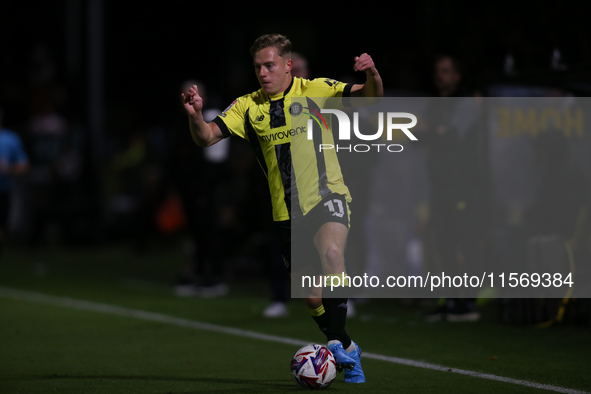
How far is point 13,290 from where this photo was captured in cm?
1157

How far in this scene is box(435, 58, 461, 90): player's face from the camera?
8594 mm

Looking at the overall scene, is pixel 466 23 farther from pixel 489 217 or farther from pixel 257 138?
pixel 257 138

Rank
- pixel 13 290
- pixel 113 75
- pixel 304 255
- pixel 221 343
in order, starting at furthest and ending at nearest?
pixel 113 75
pixel 13 290
pixel 221 343
pixel 304 255

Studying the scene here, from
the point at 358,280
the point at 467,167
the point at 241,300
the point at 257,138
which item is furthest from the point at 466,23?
the point at 257,138

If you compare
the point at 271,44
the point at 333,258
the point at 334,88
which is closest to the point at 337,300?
the point at 333,258

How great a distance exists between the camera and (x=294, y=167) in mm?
5770

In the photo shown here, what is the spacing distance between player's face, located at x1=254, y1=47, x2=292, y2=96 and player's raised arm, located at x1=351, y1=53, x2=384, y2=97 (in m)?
0.48

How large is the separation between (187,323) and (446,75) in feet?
11.3

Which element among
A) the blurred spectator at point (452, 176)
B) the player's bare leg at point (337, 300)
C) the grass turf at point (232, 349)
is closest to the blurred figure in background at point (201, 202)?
the grass turf at point (232, 349)

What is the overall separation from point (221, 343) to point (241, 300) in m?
3.16

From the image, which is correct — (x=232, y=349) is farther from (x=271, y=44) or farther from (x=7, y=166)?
(x=7, y=166)

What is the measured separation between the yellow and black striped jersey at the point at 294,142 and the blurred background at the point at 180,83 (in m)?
2.99

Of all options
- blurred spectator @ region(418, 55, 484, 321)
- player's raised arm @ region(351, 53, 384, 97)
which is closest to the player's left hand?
player's raised arm @ region(351, 53, 384, 97)

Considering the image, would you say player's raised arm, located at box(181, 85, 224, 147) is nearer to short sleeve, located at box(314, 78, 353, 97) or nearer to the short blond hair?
the short blond hair
